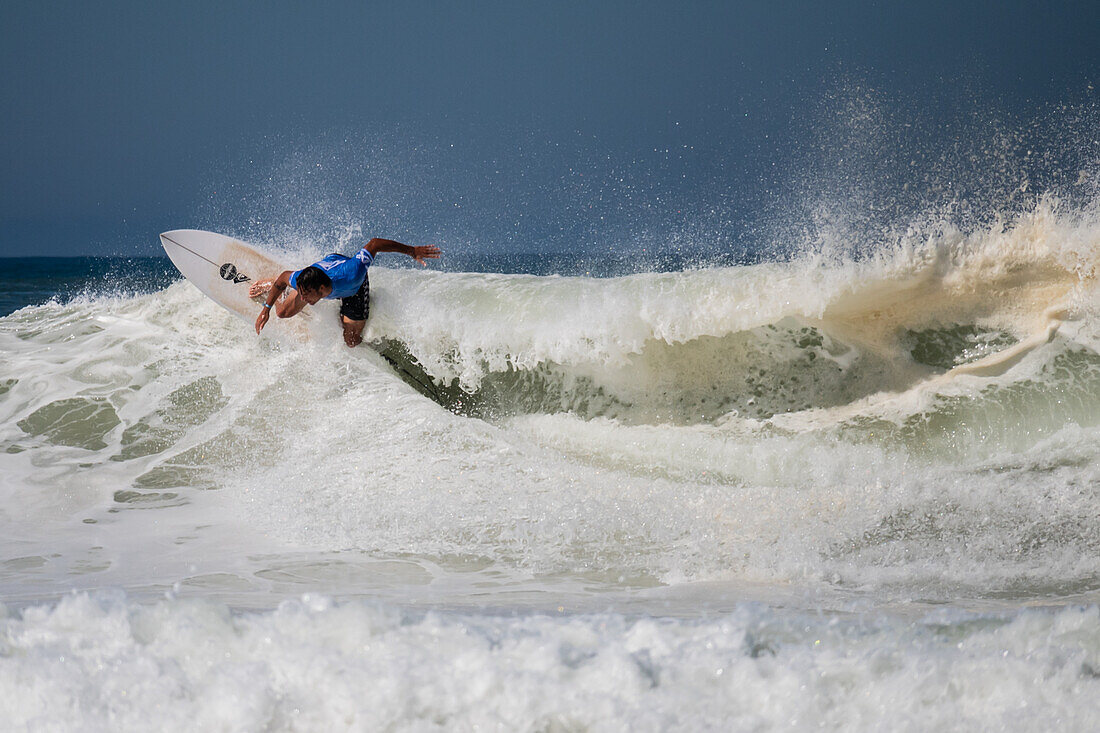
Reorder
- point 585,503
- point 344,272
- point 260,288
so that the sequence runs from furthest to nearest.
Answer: point 260,288, point 344,272, point 585,503

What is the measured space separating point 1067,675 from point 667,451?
10.2ft

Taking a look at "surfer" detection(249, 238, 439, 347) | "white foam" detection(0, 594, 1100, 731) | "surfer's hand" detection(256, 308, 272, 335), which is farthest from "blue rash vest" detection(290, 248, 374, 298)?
"white foam" detection(0, 594, 1100, 731)

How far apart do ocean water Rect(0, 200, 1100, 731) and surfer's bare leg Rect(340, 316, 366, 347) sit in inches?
6.0

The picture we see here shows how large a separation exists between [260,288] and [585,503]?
3801 mm

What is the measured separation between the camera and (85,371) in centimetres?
624

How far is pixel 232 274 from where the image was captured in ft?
20.8

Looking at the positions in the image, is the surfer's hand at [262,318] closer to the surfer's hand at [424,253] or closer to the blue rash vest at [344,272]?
the blue rash vest at [344,272]

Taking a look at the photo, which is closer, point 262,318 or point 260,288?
point 262,318

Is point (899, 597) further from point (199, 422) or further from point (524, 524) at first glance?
point (199, 422)

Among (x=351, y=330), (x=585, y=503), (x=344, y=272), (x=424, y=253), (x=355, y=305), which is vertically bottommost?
(x=585, y=503)

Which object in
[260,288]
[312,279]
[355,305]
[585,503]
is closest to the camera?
[585,503]

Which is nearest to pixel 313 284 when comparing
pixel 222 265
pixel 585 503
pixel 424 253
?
pixel 424 253

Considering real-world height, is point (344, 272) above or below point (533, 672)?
above

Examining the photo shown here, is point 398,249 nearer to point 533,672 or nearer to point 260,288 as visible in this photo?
point 260,288
